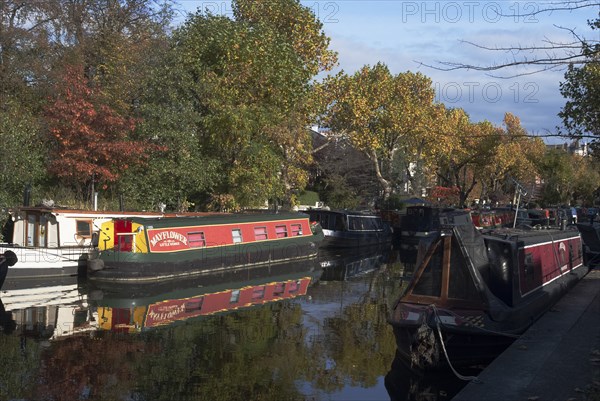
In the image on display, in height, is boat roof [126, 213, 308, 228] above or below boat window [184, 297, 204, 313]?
above

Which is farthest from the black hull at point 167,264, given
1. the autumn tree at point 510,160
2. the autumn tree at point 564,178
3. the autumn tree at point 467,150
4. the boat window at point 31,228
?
the autumn tree at point 564,178

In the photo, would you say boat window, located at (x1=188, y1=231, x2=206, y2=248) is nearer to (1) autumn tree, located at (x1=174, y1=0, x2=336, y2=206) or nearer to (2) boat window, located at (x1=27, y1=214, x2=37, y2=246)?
(2) boat window, located at (x1=27, y1=214, x2=37, y2=246)

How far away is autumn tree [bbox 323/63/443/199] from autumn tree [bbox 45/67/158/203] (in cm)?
1673

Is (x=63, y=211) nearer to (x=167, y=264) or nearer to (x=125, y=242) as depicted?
(x=125, y=242)

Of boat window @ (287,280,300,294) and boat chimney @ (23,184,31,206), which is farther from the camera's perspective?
boat chimney @ (23,184,31,206)

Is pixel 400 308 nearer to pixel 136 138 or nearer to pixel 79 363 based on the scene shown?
pixel 79 363

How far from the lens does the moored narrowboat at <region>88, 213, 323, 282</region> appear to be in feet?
68.7

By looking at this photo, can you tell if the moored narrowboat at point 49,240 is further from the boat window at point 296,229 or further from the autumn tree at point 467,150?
the autumn tree at point 467,150

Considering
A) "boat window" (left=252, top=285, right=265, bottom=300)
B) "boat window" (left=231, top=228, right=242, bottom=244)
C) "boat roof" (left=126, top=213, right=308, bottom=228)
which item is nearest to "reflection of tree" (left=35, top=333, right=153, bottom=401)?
"boat window" (left=252, top=285, right=265, bottom=300)

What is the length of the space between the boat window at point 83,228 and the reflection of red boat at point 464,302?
45.4 ft

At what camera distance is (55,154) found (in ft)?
84.5

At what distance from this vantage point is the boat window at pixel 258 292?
65.4 feet

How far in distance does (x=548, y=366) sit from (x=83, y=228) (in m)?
17.0

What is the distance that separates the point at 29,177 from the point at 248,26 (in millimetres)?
14359
